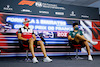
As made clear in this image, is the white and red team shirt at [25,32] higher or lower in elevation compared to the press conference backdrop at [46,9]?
lower

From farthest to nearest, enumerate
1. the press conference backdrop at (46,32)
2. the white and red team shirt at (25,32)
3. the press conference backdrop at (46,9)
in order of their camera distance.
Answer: the press conference backdrop at (46,9), the press conference backdrop at (46,32), the white and red team shirt at (25,32)

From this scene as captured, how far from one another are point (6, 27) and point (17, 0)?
0.97 meters

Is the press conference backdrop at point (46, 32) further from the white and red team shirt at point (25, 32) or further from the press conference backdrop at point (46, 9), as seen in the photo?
the white and red team shirt at point (25, 32)

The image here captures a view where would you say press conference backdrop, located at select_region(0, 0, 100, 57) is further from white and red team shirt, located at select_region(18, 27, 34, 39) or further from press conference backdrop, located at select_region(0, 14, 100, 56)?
white and red team shirt, located at select_region(18, 27, 34, 39)

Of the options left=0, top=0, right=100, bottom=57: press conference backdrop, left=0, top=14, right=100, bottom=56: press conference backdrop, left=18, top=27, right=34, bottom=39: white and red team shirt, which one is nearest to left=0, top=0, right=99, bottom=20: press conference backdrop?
left=0, top=0, right=100, bottom=57: press conference backdrop

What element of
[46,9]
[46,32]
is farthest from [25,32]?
[46,9]

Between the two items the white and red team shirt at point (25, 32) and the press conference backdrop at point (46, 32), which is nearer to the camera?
the white and red team shirt at point (25, 32)

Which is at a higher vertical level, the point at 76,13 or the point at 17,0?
the point at 17,0

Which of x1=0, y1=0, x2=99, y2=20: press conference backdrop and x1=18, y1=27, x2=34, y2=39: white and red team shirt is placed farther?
x1=0, y1=0, x2=99, y2=20: press conference backdrop

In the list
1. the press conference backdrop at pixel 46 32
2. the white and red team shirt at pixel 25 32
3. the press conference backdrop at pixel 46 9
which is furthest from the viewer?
the press conference backdrop at pixel 46 9

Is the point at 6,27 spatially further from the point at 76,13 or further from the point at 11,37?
the point at 76,13

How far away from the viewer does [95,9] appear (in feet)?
14.7

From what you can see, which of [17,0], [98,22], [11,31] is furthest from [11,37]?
[98,22]

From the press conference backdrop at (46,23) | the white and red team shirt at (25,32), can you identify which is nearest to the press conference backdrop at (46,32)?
the press conference backdrop at (46,23)
